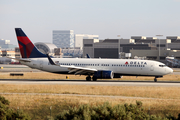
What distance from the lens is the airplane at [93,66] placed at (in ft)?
165

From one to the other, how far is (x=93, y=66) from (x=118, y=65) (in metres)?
4.53

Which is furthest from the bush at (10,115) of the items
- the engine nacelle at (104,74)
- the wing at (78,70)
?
the engine nacelle at (104,74)

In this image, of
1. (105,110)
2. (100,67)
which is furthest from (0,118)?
(100,67)

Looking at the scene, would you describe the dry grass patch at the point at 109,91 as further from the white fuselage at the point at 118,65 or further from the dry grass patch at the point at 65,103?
the white fuselage at the point at 118,65

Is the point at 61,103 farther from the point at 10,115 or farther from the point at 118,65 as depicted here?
the point at 118,65

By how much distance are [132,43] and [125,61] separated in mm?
123552

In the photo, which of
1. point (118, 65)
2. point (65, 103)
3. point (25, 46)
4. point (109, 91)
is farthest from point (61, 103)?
point (25, 46)

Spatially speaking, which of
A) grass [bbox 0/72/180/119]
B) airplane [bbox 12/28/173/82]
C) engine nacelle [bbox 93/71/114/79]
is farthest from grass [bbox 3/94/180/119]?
airplane [bbox 12/28/173/82]

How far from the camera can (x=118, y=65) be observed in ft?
167

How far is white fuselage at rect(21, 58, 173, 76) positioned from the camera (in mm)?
50156

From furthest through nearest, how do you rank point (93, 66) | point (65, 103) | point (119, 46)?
point (119, 46)
point (93, 66)
point (65, 103)

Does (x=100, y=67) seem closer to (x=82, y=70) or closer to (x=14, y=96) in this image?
(x=82, y=70)

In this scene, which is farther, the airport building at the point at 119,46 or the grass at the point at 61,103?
the airport building at the point at 119,46

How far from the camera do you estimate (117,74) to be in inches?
→ 2015
